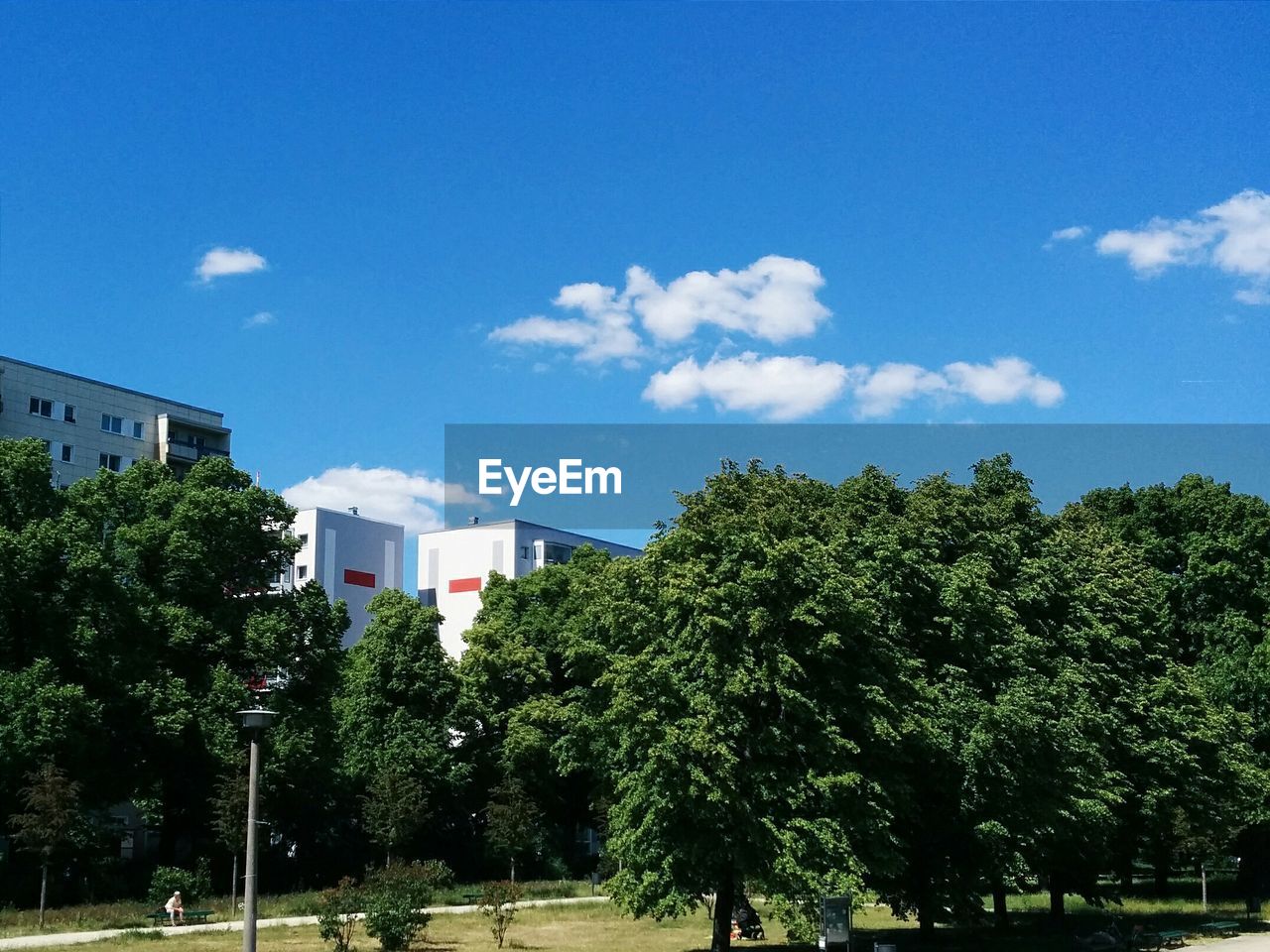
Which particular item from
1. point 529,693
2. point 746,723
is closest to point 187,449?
point 529,693

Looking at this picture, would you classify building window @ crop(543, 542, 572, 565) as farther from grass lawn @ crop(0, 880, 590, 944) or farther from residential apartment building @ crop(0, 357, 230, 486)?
grass lawn @ crop(0, 880, 590, 944)

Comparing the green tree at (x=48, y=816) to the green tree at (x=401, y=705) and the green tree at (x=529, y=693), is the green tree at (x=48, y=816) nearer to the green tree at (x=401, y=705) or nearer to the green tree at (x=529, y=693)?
the green tree at (x=401, y=705)

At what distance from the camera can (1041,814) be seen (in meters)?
34.8

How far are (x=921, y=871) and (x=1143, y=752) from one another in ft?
35.3

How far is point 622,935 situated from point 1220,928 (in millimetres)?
20328

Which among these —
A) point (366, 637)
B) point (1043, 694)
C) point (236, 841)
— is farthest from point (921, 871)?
point (366, 637)

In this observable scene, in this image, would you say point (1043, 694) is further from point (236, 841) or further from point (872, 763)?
point (236, 841)

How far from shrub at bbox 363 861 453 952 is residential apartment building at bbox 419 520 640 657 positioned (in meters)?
70.8

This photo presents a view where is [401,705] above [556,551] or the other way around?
the other way around

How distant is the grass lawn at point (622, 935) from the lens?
34.4 m

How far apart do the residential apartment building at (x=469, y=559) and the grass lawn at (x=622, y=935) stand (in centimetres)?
6007

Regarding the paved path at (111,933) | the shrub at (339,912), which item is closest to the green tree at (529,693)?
the paved path at (111,933)

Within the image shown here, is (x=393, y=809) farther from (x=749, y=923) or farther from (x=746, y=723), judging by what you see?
(x=746, y=723)

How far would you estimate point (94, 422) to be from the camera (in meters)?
89.9
